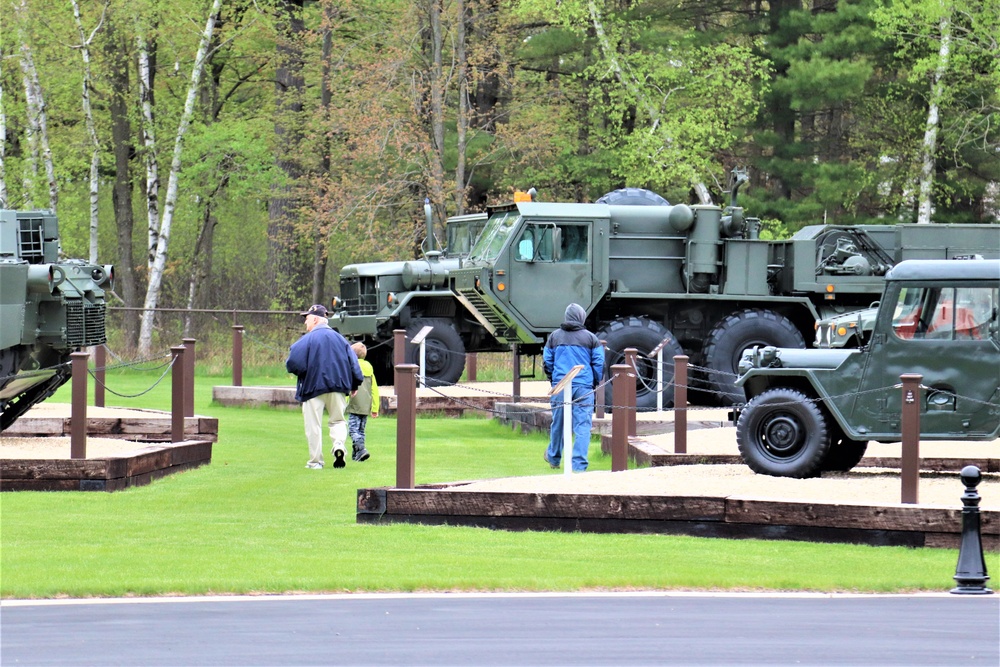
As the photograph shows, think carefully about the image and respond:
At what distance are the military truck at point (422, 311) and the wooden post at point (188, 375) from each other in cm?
750

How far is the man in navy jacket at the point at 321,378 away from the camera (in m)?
18.5

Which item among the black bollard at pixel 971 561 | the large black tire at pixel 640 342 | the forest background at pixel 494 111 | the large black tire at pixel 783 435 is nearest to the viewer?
the black bollard at pixel 971 561

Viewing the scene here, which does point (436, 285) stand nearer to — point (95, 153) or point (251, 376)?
point (251, 376)

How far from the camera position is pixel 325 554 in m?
12.1

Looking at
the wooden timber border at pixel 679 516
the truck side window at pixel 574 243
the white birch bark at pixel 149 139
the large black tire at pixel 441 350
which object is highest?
the white birch bark at pixel 149 139

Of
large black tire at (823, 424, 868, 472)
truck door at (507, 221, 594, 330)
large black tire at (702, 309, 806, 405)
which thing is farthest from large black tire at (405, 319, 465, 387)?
large black tire at (823, 424, 868, 472)

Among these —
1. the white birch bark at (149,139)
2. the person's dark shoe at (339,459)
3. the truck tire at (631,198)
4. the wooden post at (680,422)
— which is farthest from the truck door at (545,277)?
the white birch bark at (149,139)

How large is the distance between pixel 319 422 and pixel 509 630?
9.77 metres

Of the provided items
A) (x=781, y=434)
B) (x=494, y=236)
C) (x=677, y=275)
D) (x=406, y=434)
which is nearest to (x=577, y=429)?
(x=781, y=434)

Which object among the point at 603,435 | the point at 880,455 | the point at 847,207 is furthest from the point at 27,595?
the point at 847,207

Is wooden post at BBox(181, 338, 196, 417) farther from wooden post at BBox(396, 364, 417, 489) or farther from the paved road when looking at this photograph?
the paved road

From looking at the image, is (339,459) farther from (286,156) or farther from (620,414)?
(286,156)

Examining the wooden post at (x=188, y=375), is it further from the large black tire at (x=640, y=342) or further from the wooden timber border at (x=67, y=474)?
the large black tire at (x=640, y=342)

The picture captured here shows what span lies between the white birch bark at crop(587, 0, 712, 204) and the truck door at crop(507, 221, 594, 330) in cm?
1512
